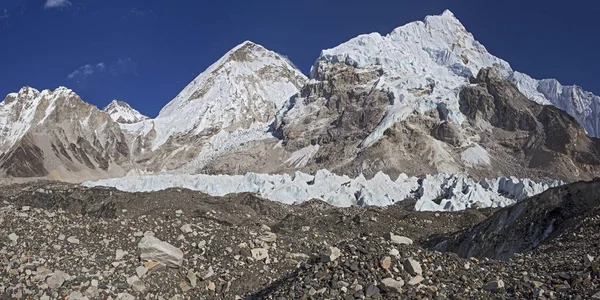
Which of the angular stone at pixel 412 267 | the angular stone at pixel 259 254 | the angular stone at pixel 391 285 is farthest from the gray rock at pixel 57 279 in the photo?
the angular stone at pixel 412 267

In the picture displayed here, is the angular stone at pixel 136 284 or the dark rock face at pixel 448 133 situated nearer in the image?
the angular stone at pixel 136 284

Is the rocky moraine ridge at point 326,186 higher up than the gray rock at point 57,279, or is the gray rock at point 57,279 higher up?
the rocky moraine ridge at point 326,186

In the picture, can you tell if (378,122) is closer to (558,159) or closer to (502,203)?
(558,159)

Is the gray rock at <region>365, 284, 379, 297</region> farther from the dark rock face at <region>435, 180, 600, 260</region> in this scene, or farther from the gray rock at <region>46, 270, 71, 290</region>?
the dark rock face at <region>435, 180, 600, 260</region>

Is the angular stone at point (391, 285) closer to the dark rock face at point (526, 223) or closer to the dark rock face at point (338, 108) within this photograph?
the dark rock face at point (526, 223)

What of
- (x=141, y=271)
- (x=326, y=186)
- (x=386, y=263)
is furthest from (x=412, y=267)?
(x=326, y=186)

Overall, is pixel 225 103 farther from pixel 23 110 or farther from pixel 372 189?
pixel 372 189

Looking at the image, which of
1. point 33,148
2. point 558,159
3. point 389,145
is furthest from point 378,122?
point 33,148

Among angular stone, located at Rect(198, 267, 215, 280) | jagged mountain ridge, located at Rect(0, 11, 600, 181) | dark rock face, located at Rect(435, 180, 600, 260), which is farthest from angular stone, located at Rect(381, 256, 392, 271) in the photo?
jagged mountain ridge, located at Rect(0, 11, 600, 181)
